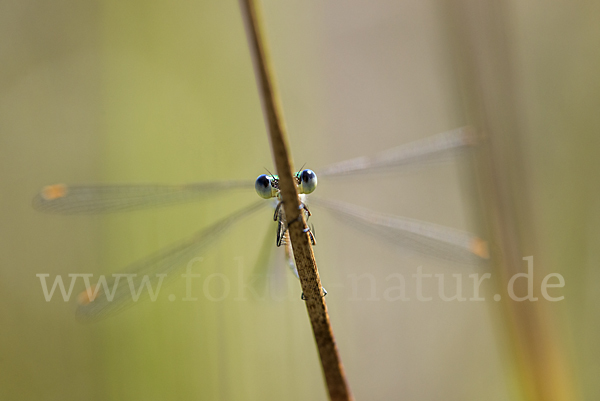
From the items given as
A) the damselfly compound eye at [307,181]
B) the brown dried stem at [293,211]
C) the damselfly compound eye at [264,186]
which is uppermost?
the damselfly compound eye at [307,181]

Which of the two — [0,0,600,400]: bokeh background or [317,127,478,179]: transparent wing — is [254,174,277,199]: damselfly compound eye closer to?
[317,127,478,179]: transparent wing

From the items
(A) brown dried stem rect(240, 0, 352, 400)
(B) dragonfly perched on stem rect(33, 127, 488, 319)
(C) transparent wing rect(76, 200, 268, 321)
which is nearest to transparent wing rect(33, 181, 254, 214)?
(B) dragonfly perched on stem rect(33, 127, 488, 319)

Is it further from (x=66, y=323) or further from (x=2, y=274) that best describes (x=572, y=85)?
(x=2, y=274)

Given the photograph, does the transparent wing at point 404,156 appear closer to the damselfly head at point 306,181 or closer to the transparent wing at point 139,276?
the damselfly head at point 306,181

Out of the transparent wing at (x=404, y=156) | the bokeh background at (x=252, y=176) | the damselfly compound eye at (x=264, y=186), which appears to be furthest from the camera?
the bokeh background at (x=252, y=176)

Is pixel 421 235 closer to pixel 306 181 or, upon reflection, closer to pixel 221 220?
pixel 306 181

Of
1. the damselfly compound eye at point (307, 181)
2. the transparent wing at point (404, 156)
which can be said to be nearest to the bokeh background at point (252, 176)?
the transparent wing at point (404, 156)
